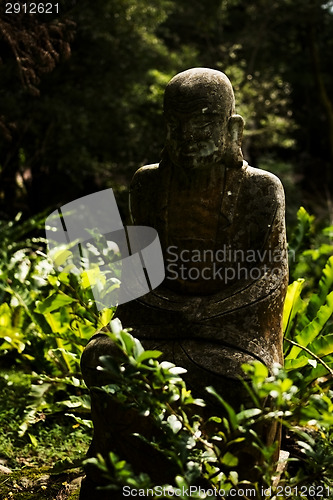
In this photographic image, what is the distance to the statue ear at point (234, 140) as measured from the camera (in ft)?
9.53

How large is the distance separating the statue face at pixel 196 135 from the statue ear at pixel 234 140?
0.04m

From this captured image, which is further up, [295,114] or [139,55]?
[139,55]

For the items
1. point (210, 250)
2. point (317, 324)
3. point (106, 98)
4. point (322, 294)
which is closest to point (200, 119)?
point (210, 250)

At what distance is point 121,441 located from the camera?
287 centimetres

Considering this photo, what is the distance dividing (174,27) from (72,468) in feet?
35.3

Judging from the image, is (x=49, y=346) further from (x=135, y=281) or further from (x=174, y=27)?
(x=174, y=27)

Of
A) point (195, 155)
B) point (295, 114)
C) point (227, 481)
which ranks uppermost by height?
point (195, 155)

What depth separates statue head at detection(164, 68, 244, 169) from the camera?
2.83 meters

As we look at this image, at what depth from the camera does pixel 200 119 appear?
2832 millimetres

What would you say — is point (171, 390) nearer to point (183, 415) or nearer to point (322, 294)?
point (183, 415)

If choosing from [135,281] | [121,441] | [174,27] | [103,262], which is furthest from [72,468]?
[174,27]

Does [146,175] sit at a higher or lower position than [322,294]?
higher

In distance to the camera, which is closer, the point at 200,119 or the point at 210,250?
the point at 200,119

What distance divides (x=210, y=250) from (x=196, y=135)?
57cm
